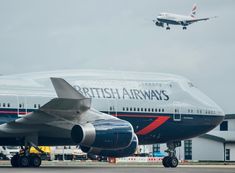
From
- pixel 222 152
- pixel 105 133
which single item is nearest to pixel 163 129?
pixel 105 133

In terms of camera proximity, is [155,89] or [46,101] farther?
[155,89]

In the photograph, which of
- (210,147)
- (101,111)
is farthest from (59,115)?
(210,147)

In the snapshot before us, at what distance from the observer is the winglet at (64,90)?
41.5 m

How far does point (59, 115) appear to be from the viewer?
4256cm

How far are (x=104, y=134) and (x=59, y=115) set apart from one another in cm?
262

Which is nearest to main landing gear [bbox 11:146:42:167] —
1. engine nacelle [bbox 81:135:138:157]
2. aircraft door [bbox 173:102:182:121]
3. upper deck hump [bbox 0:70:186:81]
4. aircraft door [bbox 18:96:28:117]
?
aircraft door [bbox 18:96:28:117]

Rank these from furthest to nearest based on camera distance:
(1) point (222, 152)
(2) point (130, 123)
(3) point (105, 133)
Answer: (1) point (222, 152) → (2) point (130, 123) → (3) point (105, 133)

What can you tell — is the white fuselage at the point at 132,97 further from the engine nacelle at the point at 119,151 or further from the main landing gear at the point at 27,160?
the engine nacelle at the point at 119,151

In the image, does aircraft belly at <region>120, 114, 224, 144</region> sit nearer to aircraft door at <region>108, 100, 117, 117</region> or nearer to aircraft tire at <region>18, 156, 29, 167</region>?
aircraft door at <region>108, 100, 117, 117</region>

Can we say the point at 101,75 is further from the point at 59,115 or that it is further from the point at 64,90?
the point at 64,90

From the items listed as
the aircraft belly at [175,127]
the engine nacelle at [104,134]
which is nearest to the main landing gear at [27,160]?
the engine nacelle at [104,134]

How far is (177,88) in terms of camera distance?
49.0 meters

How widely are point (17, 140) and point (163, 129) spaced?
8.42 metres

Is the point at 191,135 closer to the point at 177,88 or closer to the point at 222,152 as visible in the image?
the point at 177,88
